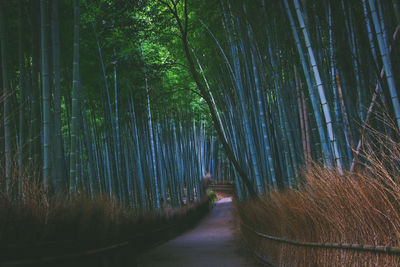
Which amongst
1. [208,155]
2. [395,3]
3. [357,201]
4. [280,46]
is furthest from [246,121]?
[208,155]

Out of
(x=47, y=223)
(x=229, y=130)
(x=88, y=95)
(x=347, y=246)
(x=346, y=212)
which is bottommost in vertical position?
(x=347, y=246)

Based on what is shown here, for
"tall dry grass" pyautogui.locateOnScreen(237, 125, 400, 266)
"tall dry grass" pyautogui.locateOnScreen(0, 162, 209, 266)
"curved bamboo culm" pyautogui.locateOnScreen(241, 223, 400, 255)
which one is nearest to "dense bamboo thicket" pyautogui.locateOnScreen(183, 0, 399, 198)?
"tall dry grass" pyautogui.locateOnScreen(237, 125, 400, 266)

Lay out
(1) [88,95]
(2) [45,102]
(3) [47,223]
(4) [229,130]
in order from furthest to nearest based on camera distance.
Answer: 1. (4) [229,130]
2. (1) [88,95]
3. (2) [45,102]
4. (3) [47,223]

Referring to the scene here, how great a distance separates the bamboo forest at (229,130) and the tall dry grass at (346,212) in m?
0.01

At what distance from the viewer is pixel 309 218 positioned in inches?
122

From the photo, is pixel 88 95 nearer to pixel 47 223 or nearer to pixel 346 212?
pixel 47 223

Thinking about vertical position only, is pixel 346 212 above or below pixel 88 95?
below

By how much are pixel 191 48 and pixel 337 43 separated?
13.7 ft

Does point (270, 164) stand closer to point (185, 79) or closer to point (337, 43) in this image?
point (337, 43)

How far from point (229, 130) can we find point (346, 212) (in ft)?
19.8

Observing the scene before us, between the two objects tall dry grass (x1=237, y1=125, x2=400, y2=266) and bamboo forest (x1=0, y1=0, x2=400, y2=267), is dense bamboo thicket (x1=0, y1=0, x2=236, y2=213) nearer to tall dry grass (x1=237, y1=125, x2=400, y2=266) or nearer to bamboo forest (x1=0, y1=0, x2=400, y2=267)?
bamboo forest (x1=0, y1=0, x2=400, y2=267)

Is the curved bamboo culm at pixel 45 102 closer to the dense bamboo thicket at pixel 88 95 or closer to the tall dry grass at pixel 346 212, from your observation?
the dense bamboo thicket at pixel 88 95

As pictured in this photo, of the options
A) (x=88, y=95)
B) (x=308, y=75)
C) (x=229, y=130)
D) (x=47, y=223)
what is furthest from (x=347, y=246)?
(x=88, y=95)

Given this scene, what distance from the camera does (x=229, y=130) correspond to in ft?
27.4
